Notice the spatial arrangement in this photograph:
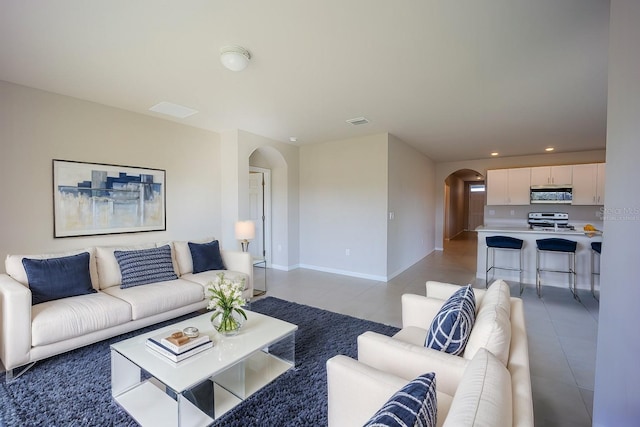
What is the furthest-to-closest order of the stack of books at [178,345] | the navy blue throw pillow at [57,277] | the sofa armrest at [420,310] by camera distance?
the navy blue throw pillow at [57,277], the sofa armrest at [420,310], the stack of books at [178,345]

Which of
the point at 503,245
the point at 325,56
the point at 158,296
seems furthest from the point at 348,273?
the point at 325,56

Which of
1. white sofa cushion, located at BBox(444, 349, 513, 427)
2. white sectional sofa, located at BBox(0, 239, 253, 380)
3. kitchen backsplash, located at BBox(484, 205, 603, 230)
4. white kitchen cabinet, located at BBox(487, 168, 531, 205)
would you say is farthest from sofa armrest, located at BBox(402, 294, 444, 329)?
kitchen backsplash, located at BBox(484, 205, 603, 230)

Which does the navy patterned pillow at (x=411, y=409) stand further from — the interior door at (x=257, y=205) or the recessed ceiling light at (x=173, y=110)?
the interior door at (x=257, y=205)

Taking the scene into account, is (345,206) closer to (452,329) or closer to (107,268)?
(107,268)

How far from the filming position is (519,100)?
3.35m

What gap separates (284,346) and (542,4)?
291 cm

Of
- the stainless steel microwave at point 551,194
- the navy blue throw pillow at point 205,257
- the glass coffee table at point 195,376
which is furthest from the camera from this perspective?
the stainless steel microwave at point 551,194

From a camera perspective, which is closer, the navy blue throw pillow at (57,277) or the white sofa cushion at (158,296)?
the navy blue throw pillow at (57,277)

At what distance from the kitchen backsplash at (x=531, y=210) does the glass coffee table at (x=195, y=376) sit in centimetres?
678

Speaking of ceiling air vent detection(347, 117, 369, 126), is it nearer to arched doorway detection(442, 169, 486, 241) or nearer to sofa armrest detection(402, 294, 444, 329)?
sofa armrest detection(402, 294, 444, 329)

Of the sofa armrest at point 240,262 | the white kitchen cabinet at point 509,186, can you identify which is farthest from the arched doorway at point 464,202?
the sofa armrest at point 240,262

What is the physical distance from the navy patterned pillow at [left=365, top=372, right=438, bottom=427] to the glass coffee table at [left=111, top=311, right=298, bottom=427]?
1.22m

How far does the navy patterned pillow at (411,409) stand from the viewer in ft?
2.55

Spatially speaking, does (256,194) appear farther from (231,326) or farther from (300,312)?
(231,326)
